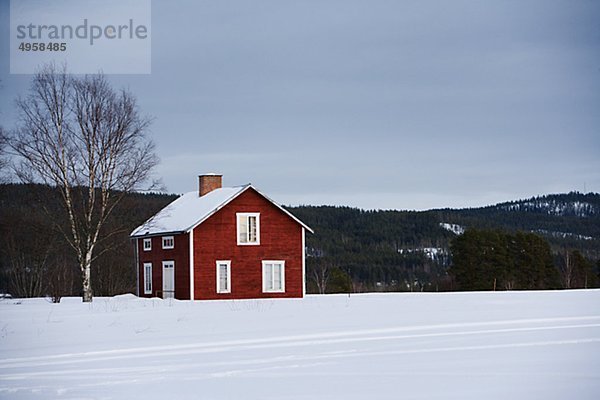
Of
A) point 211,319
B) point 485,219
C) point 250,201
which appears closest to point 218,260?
point 250,201

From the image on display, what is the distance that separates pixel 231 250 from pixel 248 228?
144 cm

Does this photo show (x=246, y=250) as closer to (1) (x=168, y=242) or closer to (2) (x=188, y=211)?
(1) (x=168, y=242)

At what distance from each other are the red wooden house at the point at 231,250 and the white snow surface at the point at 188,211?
7 cm

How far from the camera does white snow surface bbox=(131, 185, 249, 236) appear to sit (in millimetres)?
42781

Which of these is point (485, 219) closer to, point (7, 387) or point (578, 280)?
point (578, 280)

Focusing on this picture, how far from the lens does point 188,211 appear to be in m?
45.8

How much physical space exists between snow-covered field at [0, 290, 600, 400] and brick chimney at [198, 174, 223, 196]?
19.8 m

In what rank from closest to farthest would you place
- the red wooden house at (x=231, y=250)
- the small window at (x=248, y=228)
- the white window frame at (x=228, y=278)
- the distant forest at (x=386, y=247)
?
1. the red wooden house at (x=231, y=250)
2. the white window frame at (x=228, y=278)
3. the small window at (x=248, y=228)
4. the distant forest at (x=386, y=247)

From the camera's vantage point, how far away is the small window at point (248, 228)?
43.2m

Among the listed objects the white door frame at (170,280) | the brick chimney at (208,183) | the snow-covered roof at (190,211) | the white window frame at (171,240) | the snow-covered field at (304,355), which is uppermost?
the brick chimney at (208,183)

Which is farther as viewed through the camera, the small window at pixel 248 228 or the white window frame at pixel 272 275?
the white window frame at pixel 272 275

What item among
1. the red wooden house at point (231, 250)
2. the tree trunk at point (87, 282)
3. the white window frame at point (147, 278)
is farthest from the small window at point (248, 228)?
the tree trunk at point (87, 282)

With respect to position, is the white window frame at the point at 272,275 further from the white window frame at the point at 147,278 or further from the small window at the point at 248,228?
the white window frame at the point at 147,278

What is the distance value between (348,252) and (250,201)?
254 ft
